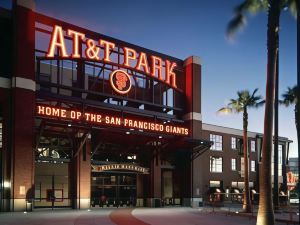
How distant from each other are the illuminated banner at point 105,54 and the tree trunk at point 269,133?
22.5 metres

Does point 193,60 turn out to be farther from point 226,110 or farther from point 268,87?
point 268,87

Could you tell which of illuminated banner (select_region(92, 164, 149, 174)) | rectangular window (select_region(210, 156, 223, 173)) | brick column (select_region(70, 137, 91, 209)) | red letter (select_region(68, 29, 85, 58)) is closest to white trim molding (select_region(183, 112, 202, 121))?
illuminated banner (select_region(92, 164, 149, 174))

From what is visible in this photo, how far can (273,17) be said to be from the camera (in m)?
22.8

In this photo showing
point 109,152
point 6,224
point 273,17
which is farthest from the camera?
point 109,152

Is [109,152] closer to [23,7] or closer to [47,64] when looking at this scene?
[47,64]

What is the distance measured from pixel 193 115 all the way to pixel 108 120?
12293 mm

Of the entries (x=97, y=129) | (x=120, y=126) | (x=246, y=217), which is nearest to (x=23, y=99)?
(x=97, y=129)

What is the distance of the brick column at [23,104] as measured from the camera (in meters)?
34.8

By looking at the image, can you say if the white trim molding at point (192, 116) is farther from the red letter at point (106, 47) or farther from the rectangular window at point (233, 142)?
the rectangular window at point (233, 142)

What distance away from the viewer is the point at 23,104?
1404 inches

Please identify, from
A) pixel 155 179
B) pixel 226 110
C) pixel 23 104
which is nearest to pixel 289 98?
pixel 226 110

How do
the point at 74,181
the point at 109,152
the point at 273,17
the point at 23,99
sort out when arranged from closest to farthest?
the point at 273,17 → the point at 23,99 → the point at 74,181 → the point at 109,152

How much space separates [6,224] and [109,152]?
20713 millimetres

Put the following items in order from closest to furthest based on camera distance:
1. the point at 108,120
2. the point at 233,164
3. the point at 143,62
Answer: the point at 108,120 → the point at 143,62 → the point at 233,164
